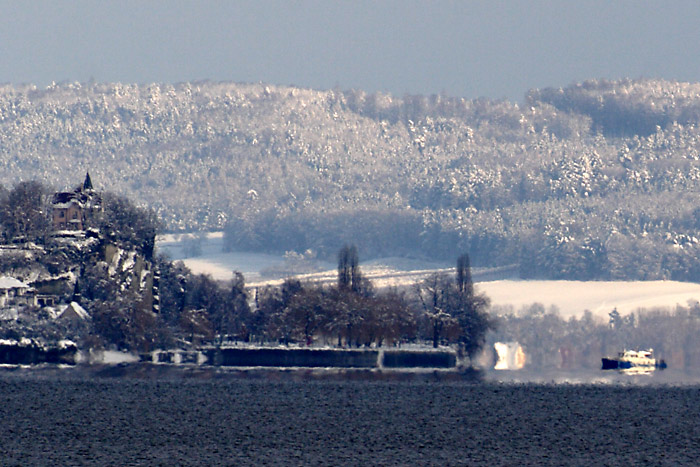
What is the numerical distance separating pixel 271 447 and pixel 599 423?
4649cm

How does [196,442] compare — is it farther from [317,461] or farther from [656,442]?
[656,442]

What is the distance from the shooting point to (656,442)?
6609 inches

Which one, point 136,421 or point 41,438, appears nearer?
point 41,438

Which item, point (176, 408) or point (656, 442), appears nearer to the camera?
point (656, 442)

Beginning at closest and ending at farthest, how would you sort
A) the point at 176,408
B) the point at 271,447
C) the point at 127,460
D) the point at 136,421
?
the point at 127,460 → the point at 271,447 → the point at 136,421 → the point at 176,408

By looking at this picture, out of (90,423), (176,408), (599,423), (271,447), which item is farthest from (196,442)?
(599,423)

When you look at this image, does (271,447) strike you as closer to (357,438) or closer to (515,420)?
(357,438)

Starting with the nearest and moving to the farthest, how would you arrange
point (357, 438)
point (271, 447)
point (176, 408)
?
point (271, 447) < point (357, 438) < point (176, 408)

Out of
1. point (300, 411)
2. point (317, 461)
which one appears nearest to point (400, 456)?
point (317, 461)

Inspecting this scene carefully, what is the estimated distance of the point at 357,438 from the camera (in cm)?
16850

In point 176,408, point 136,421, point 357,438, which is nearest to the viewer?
point 357,438

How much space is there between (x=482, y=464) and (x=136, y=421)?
48002mm

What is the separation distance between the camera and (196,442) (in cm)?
16075

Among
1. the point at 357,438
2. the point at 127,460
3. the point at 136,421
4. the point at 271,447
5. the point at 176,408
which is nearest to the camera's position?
the point at 127,460
